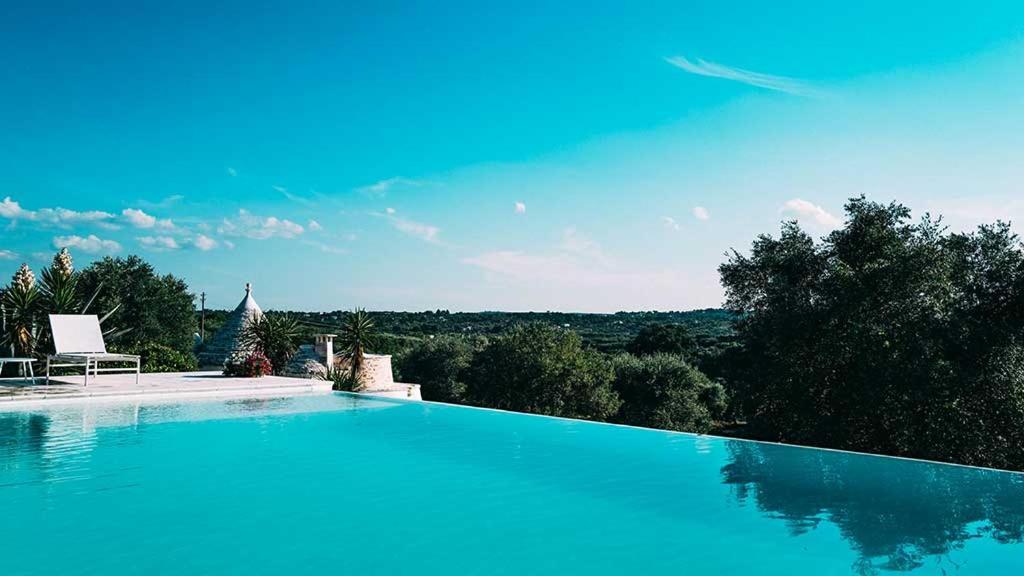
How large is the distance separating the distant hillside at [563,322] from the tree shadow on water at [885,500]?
140 feet

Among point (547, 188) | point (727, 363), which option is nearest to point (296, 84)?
point (547, 188)

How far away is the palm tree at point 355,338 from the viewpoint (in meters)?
17.7

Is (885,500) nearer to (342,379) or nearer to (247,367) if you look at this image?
(342,379)

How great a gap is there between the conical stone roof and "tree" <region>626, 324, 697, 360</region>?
31866mm

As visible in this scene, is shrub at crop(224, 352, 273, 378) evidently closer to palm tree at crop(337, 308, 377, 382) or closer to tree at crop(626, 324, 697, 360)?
palm tree at crop(337, 308, 377, 382)

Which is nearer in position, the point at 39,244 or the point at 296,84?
the point at 296,84

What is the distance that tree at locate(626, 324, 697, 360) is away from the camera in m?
48.4

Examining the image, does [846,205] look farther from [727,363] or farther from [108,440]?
[108,440]

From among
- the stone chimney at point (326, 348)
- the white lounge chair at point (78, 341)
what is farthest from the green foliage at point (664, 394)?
the white lounge chair at point (78, 341)

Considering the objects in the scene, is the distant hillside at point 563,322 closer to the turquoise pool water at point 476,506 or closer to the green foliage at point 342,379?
the green foliage at point 342,379

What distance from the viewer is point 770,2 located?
13625 mm

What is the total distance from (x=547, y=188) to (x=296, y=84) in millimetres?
7346

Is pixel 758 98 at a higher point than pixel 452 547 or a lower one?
higher

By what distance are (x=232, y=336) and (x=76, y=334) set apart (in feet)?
25.6
